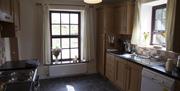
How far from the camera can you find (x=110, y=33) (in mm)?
4266

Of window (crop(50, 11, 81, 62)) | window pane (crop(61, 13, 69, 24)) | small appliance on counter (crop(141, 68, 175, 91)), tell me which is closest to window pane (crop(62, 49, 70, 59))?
window (crop(50, 11, 81, 62))

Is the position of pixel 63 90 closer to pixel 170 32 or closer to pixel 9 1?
pixel 9 1

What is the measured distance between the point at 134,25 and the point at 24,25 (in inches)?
115

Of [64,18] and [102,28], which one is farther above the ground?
[64,18]

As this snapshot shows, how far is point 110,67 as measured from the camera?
400 centimetres

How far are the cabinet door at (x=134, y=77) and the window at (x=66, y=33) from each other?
6.80ft

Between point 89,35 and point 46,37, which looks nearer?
point 46,37

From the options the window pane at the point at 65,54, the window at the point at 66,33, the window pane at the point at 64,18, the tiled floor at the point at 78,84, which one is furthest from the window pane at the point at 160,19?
the window pane at the point at 65,54

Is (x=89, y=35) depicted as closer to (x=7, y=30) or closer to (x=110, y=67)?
(x=110, y=67)

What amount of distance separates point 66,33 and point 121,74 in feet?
6.95

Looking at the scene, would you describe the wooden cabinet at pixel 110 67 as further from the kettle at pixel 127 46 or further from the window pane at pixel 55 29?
the window pane at pixel 55 29

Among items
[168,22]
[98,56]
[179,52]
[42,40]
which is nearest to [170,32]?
[168,22]

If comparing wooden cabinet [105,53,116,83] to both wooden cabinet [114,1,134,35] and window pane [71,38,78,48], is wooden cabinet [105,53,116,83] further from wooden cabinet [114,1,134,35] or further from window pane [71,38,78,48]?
window pane [71,38,78,48]

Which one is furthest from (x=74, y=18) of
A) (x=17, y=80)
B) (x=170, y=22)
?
(x=17, y=80)
